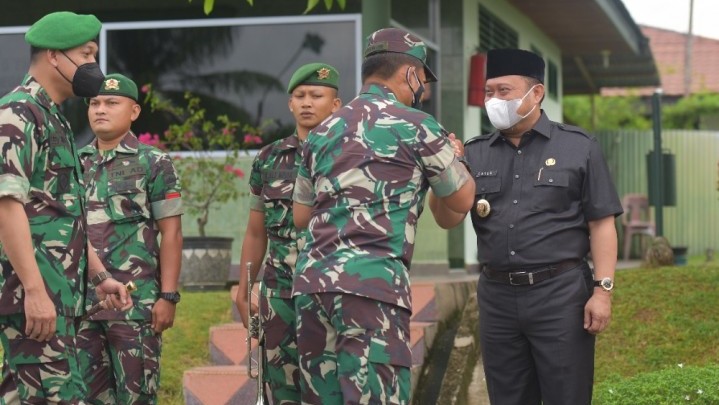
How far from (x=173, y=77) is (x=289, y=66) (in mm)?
1139

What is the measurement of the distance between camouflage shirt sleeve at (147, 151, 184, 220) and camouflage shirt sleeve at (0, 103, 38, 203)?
66.2 inches

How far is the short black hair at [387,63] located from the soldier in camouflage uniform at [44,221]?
105 cm

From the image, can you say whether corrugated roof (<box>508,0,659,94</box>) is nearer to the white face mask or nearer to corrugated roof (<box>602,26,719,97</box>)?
the white face mask

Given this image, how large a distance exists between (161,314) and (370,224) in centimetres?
208

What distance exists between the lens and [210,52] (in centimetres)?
1177

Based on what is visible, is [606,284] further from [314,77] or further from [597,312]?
[314,77]

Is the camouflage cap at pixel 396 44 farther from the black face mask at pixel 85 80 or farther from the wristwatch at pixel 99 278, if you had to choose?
the wristwatch at pixel 99 278

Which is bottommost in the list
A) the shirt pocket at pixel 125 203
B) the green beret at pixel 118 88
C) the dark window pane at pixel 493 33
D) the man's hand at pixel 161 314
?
the man's hand at pixel 161 314

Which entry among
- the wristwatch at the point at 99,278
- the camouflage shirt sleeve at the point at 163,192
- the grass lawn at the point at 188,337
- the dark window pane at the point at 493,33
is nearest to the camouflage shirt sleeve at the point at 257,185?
the camouflage shirt sleeve at the point at 163,192

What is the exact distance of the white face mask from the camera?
5.60m

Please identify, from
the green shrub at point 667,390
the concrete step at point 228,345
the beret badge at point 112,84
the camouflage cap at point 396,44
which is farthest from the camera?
the concrete step at point 228,345

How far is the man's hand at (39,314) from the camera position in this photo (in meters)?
4.36

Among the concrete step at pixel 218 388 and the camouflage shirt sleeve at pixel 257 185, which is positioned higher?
the camouflage shirt sleeve at pixel 257 185

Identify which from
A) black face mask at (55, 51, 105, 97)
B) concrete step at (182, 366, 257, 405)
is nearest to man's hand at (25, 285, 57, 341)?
black face mask at (55, 51, 105, 97)
